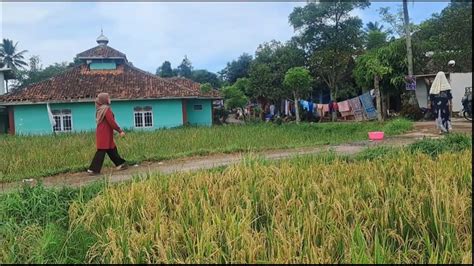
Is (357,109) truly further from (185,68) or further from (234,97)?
(185,68)

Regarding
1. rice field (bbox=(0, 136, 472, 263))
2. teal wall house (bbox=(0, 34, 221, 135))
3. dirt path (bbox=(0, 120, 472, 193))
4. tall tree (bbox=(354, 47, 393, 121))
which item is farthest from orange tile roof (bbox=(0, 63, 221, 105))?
rice field (bbox=(0, 136, 472, 263))

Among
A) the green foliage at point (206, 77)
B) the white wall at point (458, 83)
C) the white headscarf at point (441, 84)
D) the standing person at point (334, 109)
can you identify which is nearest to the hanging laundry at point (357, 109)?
the standing person at point (334, 109)

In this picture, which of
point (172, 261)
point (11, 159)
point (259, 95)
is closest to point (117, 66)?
point (259, 95)

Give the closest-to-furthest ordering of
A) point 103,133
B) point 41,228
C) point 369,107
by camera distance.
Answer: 1. point 41,228
2. point 103,133
3. point 369,107

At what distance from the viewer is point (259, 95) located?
31.2m

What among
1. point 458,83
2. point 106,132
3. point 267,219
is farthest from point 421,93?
point 267,219

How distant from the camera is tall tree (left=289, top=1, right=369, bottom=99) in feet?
88.9

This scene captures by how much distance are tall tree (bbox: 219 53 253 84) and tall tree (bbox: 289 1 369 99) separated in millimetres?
15303

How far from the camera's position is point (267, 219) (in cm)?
392

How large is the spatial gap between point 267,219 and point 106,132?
5446 millimetres

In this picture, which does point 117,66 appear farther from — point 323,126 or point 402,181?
point 402,181

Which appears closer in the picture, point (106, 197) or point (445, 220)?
point (445, 220)

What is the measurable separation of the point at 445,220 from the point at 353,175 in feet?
5.47

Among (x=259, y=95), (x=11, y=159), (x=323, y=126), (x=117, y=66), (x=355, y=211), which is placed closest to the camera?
(x=355, y=211)
